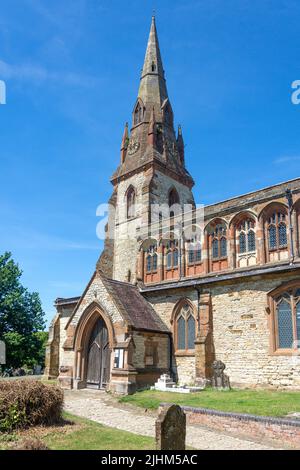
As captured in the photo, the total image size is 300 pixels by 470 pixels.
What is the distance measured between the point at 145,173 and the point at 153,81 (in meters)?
10.4

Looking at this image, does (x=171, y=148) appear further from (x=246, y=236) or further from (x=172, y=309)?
(x=172, y=309)

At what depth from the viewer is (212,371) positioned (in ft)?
63.6

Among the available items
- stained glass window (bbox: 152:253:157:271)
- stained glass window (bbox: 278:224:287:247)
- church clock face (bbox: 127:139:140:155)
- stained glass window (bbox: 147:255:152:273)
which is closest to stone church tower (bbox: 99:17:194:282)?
church clock face (bbox: 127:139:140:155)

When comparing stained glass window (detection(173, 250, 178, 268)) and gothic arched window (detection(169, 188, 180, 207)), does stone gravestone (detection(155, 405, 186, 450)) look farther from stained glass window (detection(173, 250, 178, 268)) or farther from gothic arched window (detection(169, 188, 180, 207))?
gothic arched window (detection(169, 188, 180, 207))

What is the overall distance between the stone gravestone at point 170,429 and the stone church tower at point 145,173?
20278 mm

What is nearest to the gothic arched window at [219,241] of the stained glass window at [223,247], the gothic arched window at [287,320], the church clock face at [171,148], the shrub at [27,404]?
the stained glass window at [223,247]

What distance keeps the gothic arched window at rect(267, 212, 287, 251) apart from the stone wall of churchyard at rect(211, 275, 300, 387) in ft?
8.11

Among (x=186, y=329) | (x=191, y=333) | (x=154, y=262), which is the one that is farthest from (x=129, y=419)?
(x=154, y=262)

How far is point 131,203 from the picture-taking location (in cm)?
3328

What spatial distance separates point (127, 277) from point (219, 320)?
1107 centimetres

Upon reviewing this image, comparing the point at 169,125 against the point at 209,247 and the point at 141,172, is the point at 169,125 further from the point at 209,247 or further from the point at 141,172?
the point at 209,247

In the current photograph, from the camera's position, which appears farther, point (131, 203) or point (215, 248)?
point (131, 203)

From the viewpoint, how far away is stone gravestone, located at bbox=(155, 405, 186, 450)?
7.80 metres
